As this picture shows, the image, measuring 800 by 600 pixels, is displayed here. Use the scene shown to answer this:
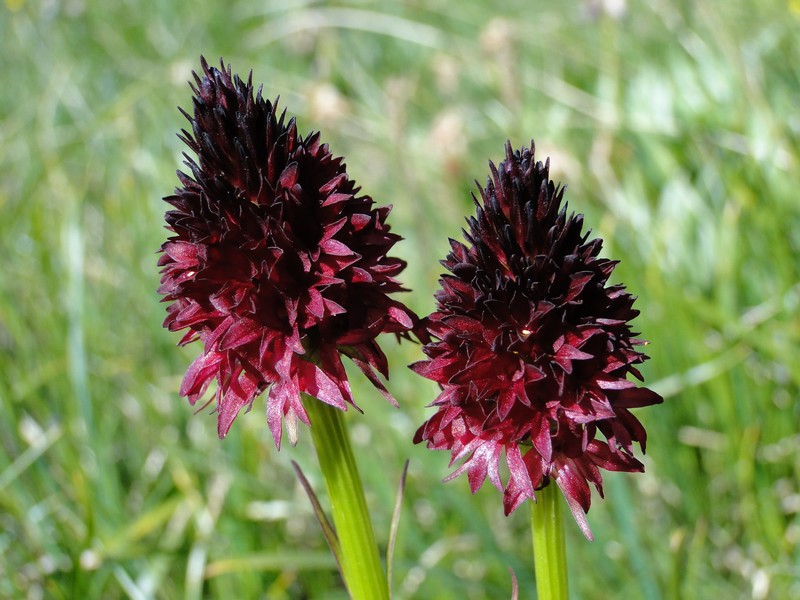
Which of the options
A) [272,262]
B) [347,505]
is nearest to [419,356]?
[347,505]

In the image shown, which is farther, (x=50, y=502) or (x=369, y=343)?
(x=50, y=502)

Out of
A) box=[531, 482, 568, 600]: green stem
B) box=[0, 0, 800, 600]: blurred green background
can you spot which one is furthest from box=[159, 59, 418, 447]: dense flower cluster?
box=[0, 0, 800, 600]: blurred green background

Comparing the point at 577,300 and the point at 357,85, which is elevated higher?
the point at 357,85

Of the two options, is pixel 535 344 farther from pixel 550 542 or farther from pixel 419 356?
pixel 419 356

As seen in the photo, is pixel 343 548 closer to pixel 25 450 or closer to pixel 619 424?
pixel 619 424

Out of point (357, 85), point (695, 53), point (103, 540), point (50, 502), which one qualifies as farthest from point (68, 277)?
point (695, 53)

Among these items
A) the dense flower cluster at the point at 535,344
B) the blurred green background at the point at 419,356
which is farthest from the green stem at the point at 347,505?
the blurred green background at the point at 419,356
